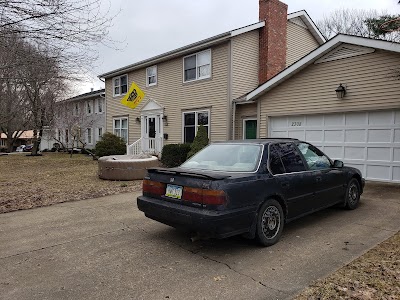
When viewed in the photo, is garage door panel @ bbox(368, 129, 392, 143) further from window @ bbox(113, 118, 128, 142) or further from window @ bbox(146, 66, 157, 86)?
window @ bbox(113, 118, 128, 142)

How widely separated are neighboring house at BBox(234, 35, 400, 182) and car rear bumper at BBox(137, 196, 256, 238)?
7184 millimetres

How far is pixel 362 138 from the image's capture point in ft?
32.5

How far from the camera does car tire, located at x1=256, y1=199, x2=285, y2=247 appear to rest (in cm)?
440

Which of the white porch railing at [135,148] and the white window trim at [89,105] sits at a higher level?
the white window trim at [89,105]

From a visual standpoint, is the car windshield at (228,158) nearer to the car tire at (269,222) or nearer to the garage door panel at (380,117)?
the car tire at (269,222)

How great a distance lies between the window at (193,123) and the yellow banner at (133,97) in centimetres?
316

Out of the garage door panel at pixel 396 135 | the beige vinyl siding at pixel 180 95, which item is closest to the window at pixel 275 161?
the garage door panel at pixel 396 135

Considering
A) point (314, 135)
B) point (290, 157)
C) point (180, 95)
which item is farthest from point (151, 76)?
point (290, 157)

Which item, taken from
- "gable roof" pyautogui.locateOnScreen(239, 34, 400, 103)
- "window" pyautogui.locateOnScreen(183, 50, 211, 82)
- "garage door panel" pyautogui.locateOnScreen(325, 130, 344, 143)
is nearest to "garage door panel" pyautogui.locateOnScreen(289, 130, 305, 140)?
"garage door panel" pyautogui.locateOnScreen(325, 130, 344, 143)

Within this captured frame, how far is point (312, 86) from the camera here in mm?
10922

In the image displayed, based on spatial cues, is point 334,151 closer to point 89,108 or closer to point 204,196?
point 204,196

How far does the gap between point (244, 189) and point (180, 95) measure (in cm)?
1323

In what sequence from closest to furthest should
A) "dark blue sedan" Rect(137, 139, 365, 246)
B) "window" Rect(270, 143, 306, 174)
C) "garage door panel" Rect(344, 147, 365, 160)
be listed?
"dark blue sedan" Rect(137, 139, 365, 246) < "window" Rect(270, 143, 306, 174) < "garage door panel" Rect(344, 147, 365, 160)

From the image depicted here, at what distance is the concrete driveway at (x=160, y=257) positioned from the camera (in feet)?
11.1
